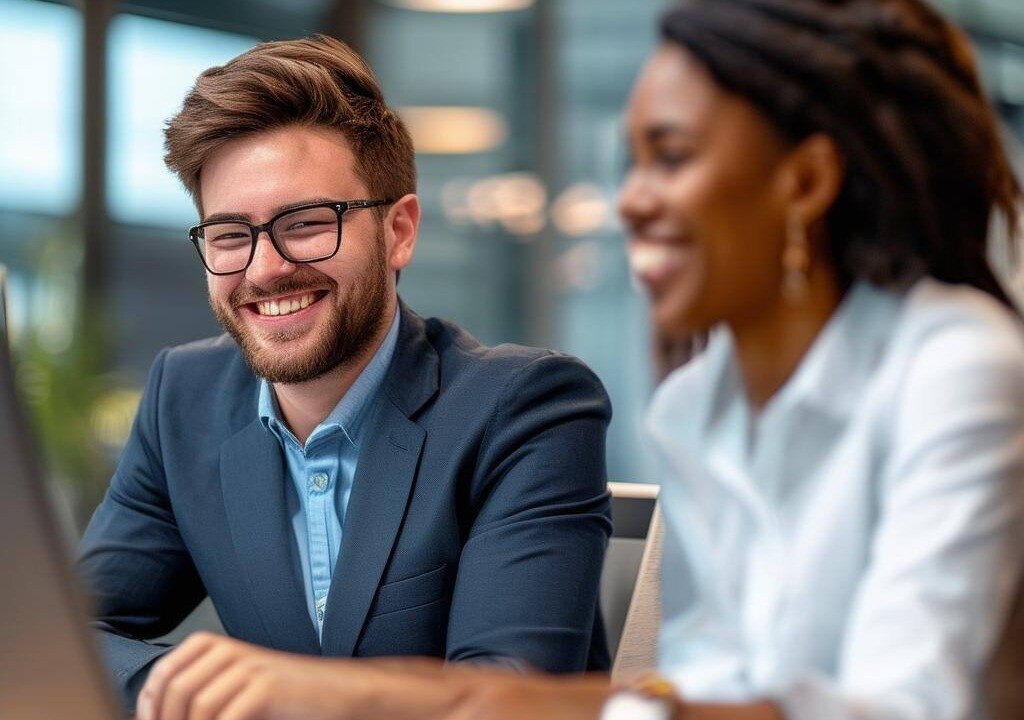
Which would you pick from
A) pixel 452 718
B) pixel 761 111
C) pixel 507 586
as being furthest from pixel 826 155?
pixel 507 586

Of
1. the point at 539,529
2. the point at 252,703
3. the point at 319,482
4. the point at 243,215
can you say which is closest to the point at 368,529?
the point at 319,482

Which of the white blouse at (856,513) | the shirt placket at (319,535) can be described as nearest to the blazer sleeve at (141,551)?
the shirt placket at (319,535)

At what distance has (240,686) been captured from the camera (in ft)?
2.81

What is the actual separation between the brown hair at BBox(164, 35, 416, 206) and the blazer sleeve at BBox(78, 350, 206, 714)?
420mm

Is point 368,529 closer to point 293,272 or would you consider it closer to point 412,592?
point 412,592

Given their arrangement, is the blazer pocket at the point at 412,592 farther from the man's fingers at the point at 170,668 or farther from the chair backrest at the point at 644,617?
the man's fingers at the point at 170,668

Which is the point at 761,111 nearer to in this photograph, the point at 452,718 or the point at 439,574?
the point at 452,718

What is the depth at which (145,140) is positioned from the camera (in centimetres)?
596

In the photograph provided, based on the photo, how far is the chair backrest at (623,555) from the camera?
5.95ft

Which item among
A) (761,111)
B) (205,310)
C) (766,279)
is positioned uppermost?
(761,111)

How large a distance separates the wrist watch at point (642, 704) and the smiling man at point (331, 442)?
75 cm

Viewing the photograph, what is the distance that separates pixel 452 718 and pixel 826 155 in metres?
0.41

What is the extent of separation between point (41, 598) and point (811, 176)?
1.78 feet

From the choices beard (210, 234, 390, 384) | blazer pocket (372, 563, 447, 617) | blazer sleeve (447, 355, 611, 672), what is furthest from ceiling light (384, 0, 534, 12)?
blazer pocket (372, 563, 447, 617)
